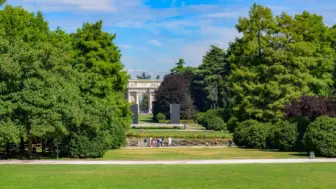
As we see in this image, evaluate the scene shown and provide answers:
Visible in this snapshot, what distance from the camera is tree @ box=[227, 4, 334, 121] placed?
54.2 m

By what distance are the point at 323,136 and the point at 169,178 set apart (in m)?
18.6

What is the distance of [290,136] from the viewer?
150ft

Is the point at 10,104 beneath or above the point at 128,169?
above

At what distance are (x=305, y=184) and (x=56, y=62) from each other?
21032 mm

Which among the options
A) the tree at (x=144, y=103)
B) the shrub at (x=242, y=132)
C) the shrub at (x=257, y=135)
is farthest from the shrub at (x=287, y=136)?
the tree at (x=144, y=103)

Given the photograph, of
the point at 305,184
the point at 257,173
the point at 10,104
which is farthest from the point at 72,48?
the point at 305,184

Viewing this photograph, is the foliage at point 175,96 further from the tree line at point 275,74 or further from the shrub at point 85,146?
the shrub at point 85,146

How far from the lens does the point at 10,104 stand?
35.2m

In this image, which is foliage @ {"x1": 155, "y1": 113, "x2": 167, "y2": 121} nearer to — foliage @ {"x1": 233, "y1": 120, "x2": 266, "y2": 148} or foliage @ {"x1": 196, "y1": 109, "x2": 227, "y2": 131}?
foliage @ {"x1": 196, "y1": 109, "x2": 227, "y2": 131}

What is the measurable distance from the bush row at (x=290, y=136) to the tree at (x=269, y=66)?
270 cm

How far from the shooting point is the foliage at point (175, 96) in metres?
112

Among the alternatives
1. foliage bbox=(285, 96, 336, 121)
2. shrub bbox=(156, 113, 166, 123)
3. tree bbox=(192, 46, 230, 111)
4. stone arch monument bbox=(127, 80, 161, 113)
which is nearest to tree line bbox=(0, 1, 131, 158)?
foliage bbox=(285, 96, 336, 121)

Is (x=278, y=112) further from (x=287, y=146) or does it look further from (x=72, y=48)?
(x=72, y=48)

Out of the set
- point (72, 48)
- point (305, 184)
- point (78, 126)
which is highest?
point (72, 48)
